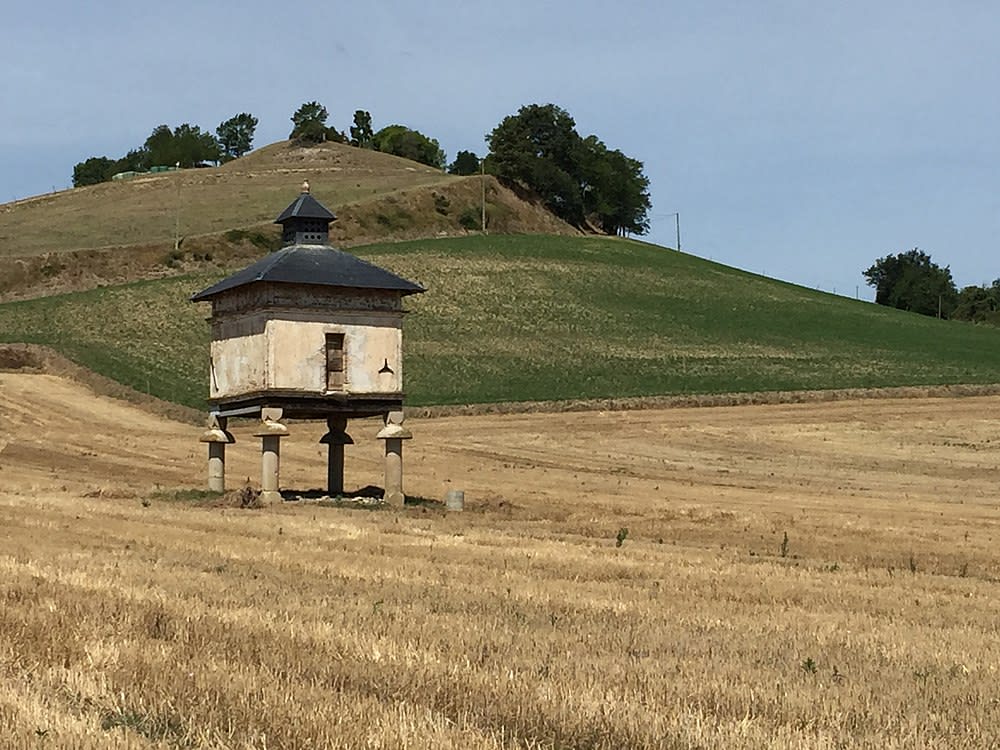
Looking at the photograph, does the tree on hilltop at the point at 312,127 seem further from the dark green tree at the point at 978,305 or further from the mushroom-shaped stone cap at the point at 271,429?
the mushroom-shaped stone cap at the point at 271,429

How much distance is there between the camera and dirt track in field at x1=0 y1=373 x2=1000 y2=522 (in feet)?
126

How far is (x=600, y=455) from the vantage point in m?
51.4

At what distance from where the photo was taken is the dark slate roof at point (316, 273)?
121ft

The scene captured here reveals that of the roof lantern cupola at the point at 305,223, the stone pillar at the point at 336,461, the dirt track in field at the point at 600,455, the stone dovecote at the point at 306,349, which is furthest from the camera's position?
the roof lantern cupola at the point at 305,223

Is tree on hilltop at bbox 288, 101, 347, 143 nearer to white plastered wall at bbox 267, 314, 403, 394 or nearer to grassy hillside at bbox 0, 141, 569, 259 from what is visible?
grassy hillside at bbox 0, 141, 569, 259

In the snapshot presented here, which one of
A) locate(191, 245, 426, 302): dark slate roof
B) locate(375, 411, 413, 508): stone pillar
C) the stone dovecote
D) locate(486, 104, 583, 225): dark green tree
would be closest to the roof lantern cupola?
locate(191, 245, 426, 302): dark slate roof

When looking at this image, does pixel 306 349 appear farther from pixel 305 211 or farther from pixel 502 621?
pixel 502 621

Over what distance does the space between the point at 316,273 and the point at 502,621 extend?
24.9m

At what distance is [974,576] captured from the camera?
21.0 meters

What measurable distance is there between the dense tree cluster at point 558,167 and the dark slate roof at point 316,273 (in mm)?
92769

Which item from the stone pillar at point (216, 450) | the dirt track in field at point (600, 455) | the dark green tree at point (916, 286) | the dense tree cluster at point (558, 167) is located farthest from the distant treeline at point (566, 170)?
the stone pillar at point (216, 450)

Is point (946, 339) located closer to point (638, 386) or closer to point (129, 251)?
point (638, 386)

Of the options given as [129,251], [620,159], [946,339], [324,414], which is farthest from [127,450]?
[620,159]

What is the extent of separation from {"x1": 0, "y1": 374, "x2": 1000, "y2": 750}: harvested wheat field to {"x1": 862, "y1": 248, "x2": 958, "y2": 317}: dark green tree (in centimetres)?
12562
